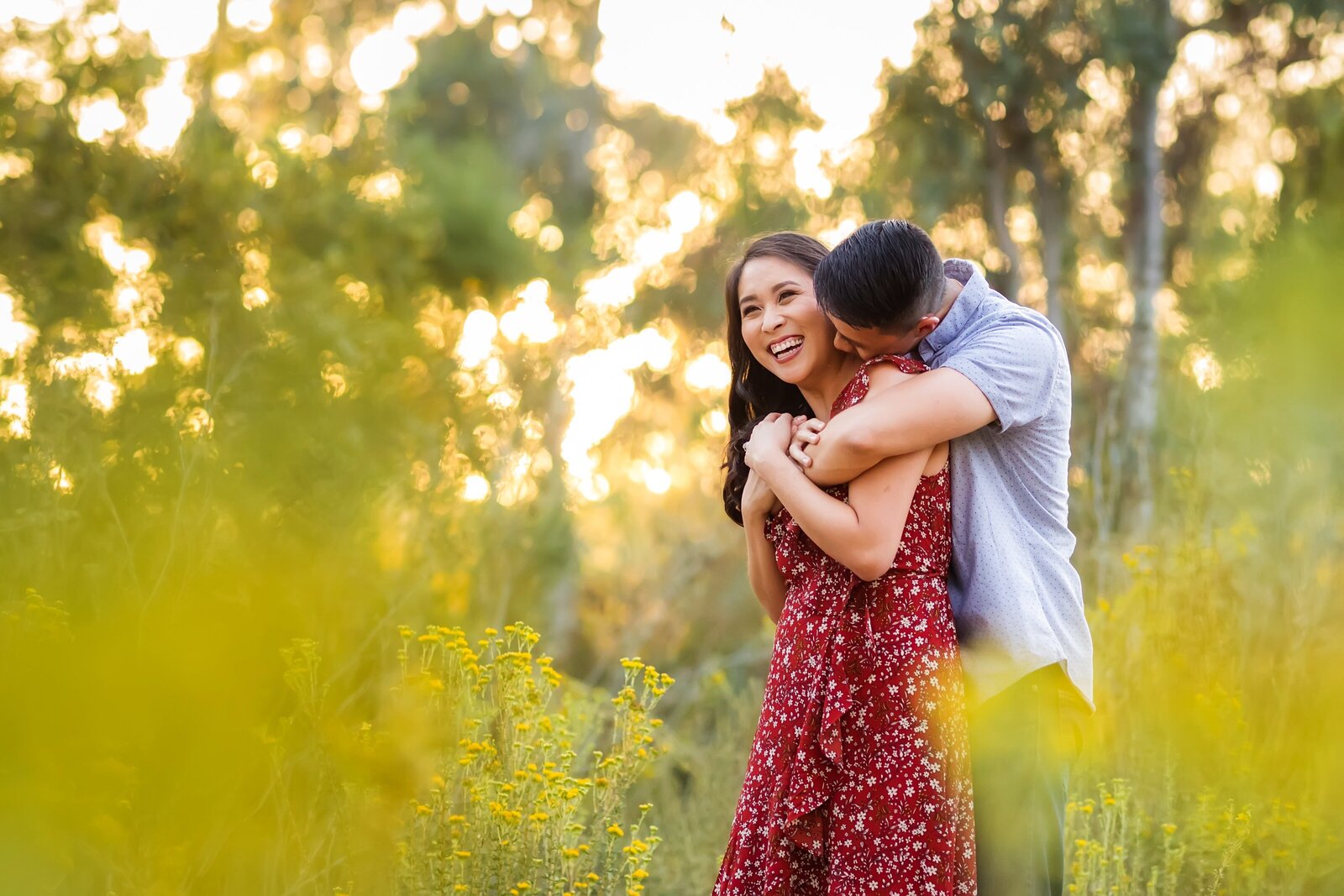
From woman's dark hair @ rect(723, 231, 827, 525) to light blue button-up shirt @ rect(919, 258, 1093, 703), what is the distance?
348 millimetres

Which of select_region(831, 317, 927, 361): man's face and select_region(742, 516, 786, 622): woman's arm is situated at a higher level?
select_region(831, 317, 927, 361): man's face

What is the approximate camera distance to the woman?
6.00 ft

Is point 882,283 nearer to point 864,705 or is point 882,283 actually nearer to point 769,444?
point 769,444

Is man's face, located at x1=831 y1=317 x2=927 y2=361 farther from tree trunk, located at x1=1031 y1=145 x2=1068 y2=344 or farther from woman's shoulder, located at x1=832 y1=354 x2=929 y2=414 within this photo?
tree trunk, located at x1=1031 y1=145 x2=1068 y2=344

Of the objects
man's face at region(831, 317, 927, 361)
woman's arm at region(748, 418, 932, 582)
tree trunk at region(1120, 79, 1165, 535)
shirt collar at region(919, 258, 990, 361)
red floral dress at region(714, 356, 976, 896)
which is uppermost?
tree trunk at region(1120, 79, 1165, 535)

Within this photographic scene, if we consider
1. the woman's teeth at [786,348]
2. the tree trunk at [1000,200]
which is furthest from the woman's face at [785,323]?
the tree trunk at [1000,200]

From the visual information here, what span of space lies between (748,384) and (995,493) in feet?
2.03

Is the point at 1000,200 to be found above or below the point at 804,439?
above

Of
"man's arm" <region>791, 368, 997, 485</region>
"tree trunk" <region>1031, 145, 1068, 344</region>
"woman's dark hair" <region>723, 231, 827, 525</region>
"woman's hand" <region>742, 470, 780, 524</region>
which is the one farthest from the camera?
"tree trunk" <region>1031, 145, 1068, 344</region>

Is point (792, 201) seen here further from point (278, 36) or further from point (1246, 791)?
point (1246, 791)

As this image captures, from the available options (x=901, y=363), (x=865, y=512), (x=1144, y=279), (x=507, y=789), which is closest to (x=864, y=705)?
(x=865, y=512)

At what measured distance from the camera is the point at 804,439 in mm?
2023

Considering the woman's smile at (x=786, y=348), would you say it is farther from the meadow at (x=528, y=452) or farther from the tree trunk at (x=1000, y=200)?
the tree trunk at (x=1000, y=200)

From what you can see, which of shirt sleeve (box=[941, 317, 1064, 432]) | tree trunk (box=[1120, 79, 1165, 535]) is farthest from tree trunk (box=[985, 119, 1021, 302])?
shirt sleeve (box=[941, 317, 1064, 432])
